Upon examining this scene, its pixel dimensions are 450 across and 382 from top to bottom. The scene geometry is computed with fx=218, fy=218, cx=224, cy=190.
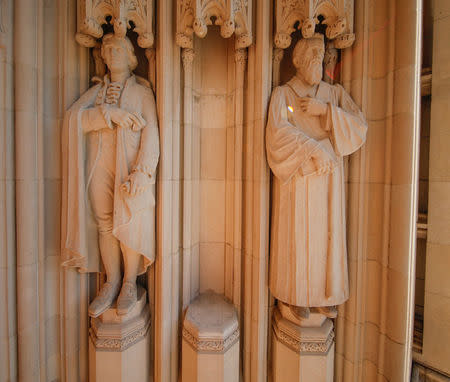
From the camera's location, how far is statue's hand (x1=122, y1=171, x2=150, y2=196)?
55.9 inches

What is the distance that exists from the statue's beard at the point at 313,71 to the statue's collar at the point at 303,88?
4cm

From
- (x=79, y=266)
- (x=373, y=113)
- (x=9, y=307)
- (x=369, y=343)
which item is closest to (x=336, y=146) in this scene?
(x=373, y=113)

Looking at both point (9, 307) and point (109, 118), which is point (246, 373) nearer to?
point (9, 307)

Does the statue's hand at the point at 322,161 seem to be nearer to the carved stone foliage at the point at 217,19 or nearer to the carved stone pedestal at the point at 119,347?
the carved stone foliage at the point at 217,19

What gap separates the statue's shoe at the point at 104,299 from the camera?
149 cm


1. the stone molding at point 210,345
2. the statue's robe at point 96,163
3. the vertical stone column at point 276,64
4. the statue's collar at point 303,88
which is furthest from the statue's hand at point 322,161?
the stone molding at point 210,345

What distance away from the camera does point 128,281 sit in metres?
1.64

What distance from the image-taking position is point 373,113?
1614 millimetres

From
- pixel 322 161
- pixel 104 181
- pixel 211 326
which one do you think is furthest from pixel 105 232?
pixel 322 161

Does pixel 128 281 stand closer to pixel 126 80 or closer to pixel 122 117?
pixel 122 117

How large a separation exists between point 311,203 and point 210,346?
124 centimetres

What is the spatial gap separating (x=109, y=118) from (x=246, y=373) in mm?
2149

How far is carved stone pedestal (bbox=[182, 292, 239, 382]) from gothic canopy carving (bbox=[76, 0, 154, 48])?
2084 mm

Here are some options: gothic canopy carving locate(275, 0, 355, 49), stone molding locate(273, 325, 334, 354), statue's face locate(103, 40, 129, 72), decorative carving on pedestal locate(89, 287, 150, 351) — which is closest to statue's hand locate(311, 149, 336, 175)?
gothic canopy carving locate(275, 0, 355, 49)
